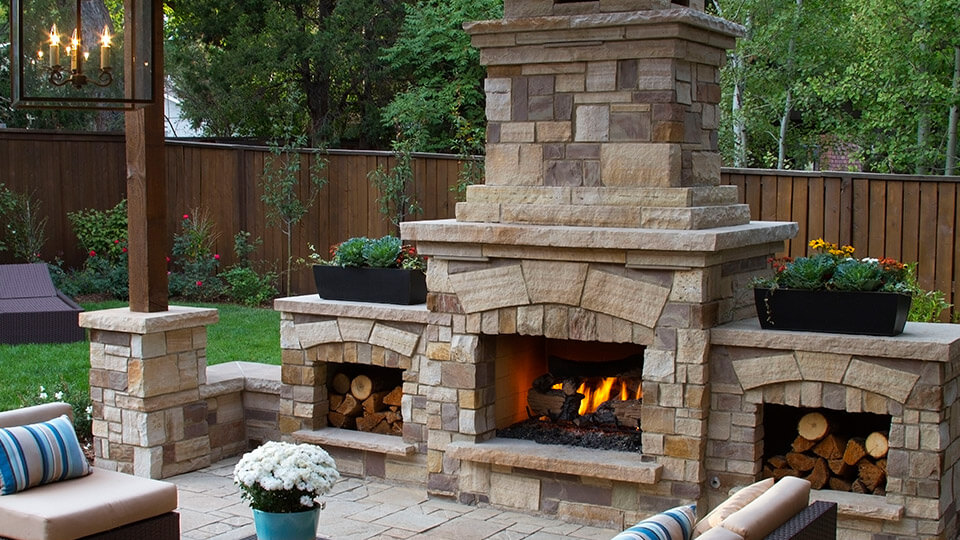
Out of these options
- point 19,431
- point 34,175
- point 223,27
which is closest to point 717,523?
point 19,431

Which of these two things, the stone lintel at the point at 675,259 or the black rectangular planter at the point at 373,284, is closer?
the stone lintel at the point at 675,259

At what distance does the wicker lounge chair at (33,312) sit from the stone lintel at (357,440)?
420 cm

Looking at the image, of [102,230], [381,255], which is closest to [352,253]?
[381,255]

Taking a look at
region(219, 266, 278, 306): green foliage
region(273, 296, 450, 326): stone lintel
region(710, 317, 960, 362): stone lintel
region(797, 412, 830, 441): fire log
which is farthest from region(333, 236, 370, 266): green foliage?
region(219, 266, 278, 306): green foliage

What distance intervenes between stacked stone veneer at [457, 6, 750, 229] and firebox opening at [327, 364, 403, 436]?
1420 millimetres

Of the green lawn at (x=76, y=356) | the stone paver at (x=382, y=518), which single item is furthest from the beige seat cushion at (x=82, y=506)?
the green lawn at (x=76, y=356)

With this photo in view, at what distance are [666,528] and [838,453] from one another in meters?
2.28

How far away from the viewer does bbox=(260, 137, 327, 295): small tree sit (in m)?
12.6

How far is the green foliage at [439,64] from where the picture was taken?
16.1m

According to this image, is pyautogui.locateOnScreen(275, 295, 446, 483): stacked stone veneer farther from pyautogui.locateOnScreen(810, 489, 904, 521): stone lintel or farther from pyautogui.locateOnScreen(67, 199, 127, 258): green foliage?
pyautogui.locateOnScreen(67, 199, 127, 258): green foliage

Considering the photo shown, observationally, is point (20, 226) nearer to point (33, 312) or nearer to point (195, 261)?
point (195, 261)

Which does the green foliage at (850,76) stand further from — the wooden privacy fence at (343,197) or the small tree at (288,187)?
the small tree at (288,187)

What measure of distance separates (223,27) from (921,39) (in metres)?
10.0

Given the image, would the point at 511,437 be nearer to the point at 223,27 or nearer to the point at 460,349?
the point at 460,349
